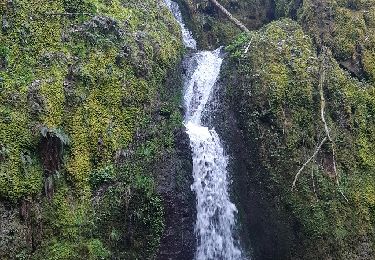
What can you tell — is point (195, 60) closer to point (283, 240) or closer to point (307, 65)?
point (307, 65)

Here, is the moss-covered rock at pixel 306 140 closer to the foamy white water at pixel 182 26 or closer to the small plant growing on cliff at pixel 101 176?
the foamy white water at pixel 182 26

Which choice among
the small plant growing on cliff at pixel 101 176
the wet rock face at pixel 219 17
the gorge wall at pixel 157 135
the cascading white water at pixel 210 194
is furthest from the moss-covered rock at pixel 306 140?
the small plant growing on cliff at pixel 101 176

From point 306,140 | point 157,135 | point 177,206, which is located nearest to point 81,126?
point 157,135

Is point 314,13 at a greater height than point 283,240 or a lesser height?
greater

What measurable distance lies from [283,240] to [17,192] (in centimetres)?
731

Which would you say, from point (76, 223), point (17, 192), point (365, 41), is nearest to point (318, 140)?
point (365, 41)

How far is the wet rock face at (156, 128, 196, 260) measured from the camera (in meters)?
11.0

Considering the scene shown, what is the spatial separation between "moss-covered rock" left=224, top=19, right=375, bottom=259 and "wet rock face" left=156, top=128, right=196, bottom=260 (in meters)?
1.92

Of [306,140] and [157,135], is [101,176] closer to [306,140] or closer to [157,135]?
[157,135]

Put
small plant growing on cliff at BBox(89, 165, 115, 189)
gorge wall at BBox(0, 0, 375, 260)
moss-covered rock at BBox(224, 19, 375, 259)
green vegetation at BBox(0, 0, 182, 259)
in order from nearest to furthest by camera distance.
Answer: green vegetation at BBox(0, 0, 182, 259) < gorge wall at BBox(0, 0, 375, 260) < small plant growing on cliff at BBox(89, 165, 115, 189) < moss-covered rock at BBox(224, 19, 375, 259)

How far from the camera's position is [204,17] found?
19375 millimetres

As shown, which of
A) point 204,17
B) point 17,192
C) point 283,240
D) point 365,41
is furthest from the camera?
point 204,17

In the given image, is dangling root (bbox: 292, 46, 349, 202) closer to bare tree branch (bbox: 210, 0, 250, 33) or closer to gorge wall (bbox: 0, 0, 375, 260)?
gorge wall (bbox: 0, 0, 375, 260)

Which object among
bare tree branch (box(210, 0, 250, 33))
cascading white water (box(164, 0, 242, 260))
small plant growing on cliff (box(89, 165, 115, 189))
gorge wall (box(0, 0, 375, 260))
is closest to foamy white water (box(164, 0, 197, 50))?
bare tree branch (box(210, 0, 250, 33))
